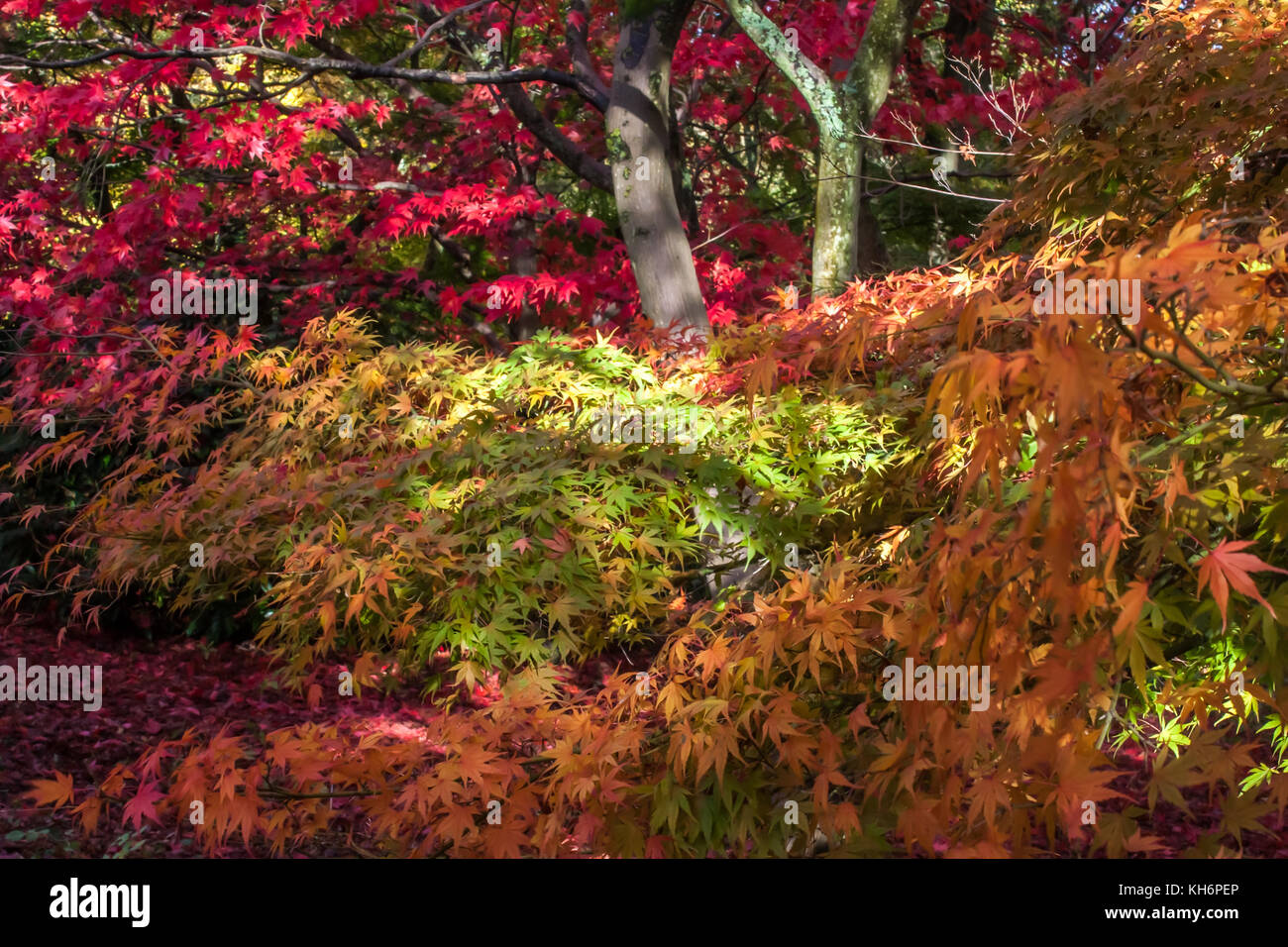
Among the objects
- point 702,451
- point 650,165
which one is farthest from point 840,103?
point 702,451

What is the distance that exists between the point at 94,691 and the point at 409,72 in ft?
11.5

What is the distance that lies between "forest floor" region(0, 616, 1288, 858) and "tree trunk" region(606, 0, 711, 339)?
7.16 ft

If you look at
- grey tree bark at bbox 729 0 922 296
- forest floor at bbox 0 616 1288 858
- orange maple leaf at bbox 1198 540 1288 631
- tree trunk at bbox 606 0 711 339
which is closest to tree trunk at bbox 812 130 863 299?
grey tree bark at bbox 729 0 922 296

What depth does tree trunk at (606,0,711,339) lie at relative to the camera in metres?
5.39

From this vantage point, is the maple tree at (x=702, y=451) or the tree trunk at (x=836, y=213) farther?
the tree trunk at (x=836, y=213)

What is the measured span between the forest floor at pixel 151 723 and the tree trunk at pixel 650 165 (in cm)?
218

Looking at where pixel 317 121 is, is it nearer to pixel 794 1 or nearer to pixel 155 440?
pixel 155 440

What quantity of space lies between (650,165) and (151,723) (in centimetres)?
376

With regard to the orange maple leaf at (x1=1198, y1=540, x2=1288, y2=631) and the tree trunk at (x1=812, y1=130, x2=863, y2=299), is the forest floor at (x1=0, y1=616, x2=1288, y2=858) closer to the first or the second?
the tree trunk at (x1=812, y1=130, x2=863, y2=299)

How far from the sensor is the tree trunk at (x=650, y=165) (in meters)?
5.39

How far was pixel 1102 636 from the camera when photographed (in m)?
1.63

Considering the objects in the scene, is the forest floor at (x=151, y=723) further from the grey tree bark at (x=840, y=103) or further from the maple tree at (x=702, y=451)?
the grey tree bark at (x=840, y=103)

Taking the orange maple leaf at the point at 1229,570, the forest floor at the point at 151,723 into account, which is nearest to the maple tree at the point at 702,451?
the orange maple leaf at the point at 1229,570

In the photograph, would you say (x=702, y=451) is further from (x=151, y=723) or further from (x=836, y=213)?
(x=151, y=723)
